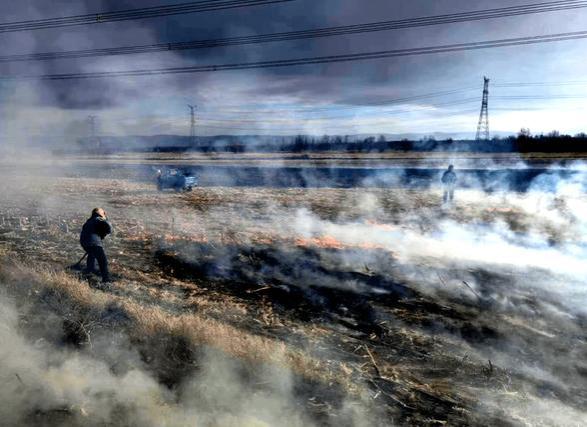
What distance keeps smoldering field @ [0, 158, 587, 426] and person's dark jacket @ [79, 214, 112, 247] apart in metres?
0.71

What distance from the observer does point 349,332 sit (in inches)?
244

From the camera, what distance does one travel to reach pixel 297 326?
6.35 m

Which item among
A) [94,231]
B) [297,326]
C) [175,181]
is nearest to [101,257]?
[94,231]

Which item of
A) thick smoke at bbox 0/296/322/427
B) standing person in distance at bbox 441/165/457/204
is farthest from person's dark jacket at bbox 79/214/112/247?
standing person in distance at bbox 441/165/457/204

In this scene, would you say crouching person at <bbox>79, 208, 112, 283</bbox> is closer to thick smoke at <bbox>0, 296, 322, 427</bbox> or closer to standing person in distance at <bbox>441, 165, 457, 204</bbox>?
thick smoke at <bbox>0, 296, 322, 427</bbox>

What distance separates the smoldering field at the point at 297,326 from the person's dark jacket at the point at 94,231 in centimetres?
71

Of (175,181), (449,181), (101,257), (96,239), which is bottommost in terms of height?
(101,257)

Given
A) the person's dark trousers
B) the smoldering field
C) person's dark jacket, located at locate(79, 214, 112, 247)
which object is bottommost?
the smoldering field

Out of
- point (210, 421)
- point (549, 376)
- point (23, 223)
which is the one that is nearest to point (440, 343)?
point (549, 376)

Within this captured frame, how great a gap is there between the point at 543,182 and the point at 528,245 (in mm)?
11998

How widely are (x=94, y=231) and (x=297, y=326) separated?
167 inches

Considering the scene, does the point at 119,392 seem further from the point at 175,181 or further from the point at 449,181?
the point at 175,181

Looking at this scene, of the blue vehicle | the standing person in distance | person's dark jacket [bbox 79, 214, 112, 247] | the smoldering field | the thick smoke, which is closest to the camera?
the thick smoke

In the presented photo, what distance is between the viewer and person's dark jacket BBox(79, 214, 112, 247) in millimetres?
7750
